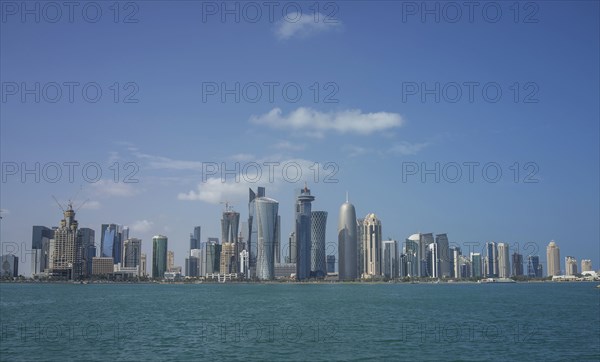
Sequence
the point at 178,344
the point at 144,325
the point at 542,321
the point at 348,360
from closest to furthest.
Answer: the point at 348,360 → the point at 178,344 → the point at 144,325 → the point at 542,321

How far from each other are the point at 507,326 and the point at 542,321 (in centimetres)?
1089

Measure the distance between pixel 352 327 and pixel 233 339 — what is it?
1931cm

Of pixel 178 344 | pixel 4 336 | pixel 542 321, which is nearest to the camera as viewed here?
pixel 178 344

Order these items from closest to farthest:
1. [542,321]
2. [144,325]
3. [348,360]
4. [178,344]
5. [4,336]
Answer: [348,360] → [178,344] → [4,336] → [144,325] → [542,321]

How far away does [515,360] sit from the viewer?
48844 millimetres

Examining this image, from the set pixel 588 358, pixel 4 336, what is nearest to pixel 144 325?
pixel 4 336

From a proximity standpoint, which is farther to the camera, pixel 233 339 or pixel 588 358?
pixel 233 339

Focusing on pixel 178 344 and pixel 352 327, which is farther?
pixel 352 327

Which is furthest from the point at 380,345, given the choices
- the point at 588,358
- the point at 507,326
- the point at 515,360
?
the point at 507,326

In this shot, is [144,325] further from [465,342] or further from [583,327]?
[583,327]

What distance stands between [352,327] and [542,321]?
3065 centimetres

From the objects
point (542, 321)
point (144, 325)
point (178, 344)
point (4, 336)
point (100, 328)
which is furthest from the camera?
point (542, 321)

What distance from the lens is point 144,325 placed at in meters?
75.4

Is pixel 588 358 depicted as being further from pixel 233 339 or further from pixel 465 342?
pixel 233 339
